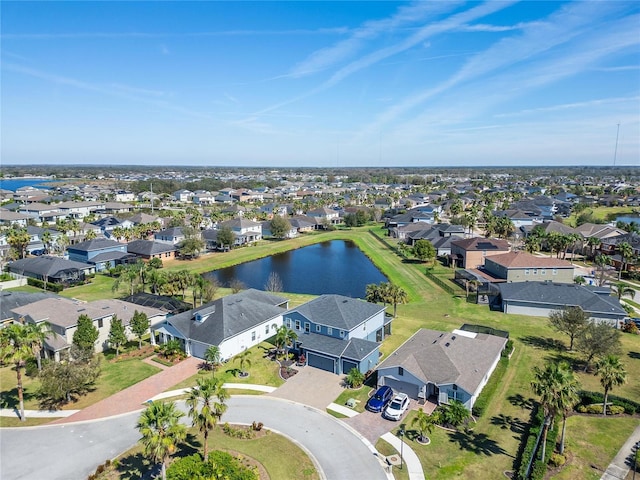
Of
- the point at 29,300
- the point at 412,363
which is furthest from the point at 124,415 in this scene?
the point at 29,300

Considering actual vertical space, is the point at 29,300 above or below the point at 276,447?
above

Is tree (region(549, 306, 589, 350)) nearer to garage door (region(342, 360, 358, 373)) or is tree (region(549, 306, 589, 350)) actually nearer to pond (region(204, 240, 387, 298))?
garage door (region(342, 360, 358, 373))

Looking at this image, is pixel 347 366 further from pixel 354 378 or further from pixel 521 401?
pixel 521 401

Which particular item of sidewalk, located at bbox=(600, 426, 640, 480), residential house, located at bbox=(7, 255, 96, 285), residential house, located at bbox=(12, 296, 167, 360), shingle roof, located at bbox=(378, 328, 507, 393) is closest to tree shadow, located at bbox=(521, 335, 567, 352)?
shingle roof, located at bbox=(378, 328, 507, 393)

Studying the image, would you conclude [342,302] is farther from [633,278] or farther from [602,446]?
[633,278]

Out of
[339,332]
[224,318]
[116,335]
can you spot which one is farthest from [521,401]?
[116,335]

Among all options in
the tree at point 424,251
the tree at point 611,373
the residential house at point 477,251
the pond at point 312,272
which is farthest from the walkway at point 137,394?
the residential house at point 477,251

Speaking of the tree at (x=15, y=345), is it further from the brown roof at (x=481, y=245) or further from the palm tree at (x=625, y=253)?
the palm tree at (x=625, y=253)
